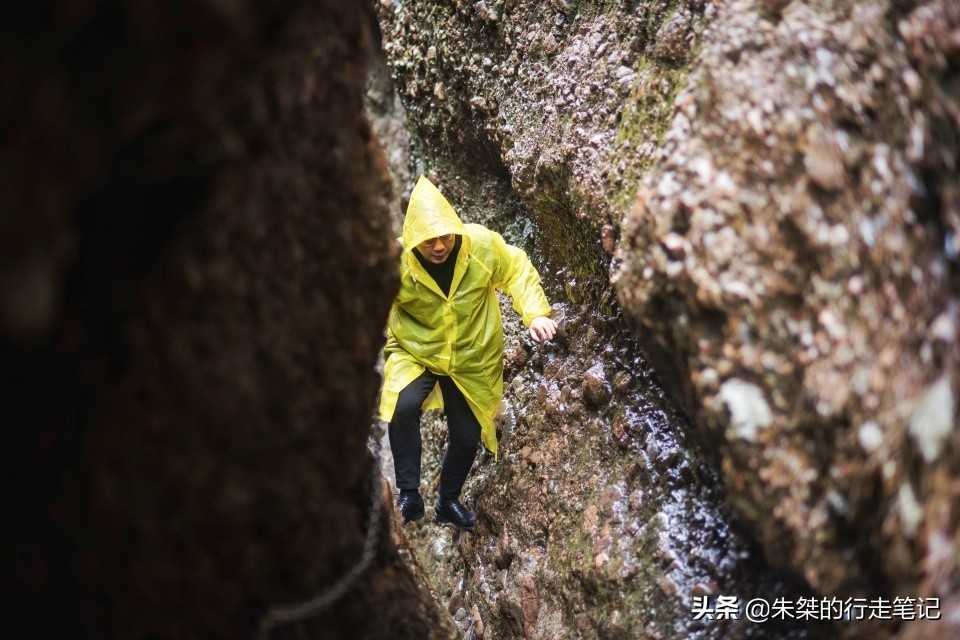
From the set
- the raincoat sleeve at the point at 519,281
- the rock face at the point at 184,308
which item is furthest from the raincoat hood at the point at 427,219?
the rock face at the point at 184,308

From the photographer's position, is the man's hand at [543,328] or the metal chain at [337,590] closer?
the metal chain at [337,590]

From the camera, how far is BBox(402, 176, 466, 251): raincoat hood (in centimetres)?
427

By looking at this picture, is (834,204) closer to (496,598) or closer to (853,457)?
(853,457)

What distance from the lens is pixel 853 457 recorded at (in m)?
2.61

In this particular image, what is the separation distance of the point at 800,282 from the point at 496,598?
120 inches

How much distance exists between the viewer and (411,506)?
15.3 ft

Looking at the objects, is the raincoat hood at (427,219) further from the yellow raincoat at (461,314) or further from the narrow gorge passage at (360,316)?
the narrow gorge passage at (360,316)

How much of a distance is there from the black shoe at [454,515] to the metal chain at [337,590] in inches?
68.3

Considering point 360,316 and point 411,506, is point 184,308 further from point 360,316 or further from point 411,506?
point 411,506

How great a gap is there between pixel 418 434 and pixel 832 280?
8.66ft

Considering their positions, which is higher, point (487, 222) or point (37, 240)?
point (37, 240)

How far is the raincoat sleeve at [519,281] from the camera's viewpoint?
452 centimetres

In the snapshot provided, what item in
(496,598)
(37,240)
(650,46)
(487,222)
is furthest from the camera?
(487,222)

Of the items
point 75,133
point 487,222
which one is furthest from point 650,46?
point 75,133
